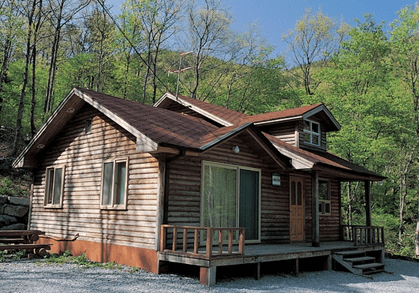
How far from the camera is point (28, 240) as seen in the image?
11.5 metres

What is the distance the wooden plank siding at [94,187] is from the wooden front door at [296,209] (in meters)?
5.61

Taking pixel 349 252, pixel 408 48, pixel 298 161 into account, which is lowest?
pixel 349 252

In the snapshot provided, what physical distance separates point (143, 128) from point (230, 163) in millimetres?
2917

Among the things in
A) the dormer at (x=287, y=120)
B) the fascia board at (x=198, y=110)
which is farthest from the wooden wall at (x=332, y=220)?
the fascia board at (x=198, y=110)

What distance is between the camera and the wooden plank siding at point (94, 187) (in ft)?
30.6

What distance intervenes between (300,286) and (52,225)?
8.04 meters

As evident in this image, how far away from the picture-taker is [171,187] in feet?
30.0

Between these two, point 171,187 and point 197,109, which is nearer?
point 171,187

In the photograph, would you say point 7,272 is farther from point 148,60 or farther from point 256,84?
point 256,84

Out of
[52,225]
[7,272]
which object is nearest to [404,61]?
[52,225]

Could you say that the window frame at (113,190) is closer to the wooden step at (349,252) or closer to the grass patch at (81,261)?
the grass patch at (81,261)

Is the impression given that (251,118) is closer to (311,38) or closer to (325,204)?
(325,204)

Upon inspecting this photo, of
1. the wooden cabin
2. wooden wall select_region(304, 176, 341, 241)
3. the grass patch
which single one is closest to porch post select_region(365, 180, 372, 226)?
the wooden cabin

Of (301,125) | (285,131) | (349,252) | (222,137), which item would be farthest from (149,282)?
(301,125)
